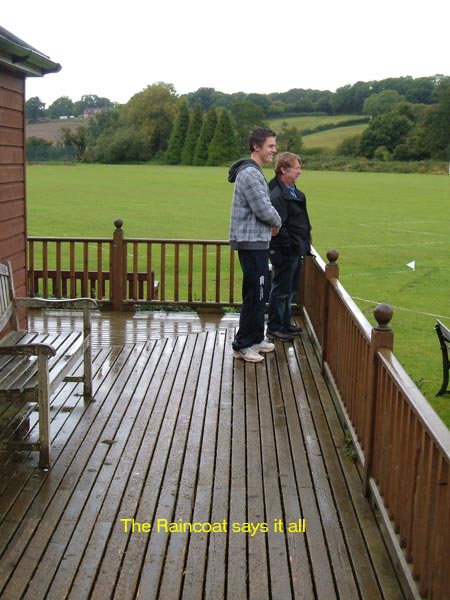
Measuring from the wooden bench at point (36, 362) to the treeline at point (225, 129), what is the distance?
266 feet

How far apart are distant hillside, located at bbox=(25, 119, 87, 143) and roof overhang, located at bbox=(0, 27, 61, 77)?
3803 inches

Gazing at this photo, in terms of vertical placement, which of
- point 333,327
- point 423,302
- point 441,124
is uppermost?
point 441,124

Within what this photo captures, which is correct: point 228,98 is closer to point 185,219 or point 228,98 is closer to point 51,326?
point 185,219

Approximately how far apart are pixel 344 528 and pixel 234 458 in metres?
1.02

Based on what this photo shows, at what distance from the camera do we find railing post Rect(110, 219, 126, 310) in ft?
29.6

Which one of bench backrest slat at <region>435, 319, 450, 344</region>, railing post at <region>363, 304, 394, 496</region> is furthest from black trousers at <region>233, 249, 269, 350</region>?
railing post at <region>363, 304, 394, 496</region>

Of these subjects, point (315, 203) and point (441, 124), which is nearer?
point (315, 203)

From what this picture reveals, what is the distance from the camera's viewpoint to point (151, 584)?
3350 millimetres

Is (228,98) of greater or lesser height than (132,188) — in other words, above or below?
above

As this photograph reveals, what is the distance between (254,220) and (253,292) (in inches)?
23.3

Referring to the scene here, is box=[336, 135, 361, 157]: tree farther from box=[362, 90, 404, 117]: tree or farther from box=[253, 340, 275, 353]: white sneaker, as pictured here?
box=[253, 340, 275, 353]: white sneaker

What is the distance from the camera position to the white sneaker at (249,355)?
6807 mm

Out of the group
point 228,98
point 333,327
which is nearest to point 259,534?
point 333,327

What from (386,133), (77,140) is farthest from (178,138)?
(386,133)
